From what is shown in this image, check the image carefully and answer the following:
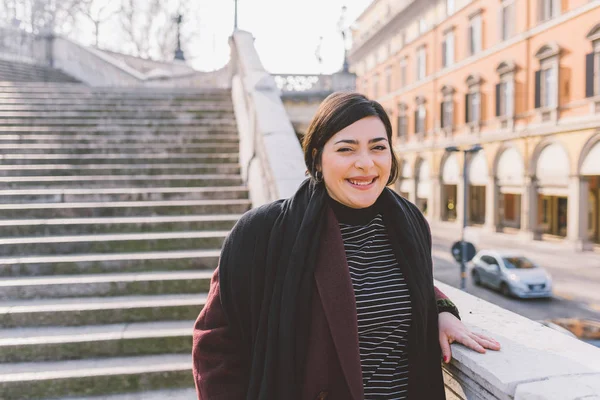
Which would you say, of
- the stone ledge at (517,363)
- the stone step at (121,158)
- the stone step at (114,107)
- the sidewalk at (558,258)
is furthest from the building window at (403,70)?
the stone ledge at (517,363)

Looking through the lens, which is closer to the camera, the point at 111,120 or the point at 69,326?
the point at 69,326

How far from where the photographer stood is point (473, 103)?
25.9 metres

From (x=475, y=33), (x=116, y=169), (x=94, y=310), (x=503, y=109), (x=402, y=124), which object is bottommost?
(x=94, y=310)

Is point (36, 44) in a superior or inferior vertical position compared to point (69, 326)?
superior

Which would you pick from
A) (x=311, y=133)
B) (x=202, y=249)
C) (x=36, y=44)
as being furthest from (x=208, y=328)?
(x=36, y=44)

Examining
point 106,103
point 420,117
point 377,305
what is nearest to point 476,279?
Result: point 106,103

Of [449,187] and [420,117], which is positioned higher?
[420,117]

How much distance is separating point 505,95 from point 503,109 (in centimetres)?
72

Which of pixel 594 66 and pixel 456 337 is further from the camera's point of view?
pixel 594 66

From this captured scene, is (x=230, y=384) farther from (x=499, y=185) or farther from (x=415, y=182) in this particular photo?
(x=415, y=182)

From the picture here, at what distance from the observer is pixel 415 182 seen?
3278 centimetres

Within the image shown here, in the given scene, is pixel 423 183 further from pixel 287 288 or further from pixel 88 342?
pixel 287 288

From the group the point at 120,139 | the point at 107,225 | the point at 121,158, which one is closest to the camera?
the point at 107,225

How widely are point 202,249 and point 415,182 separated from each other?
96.8 ft
